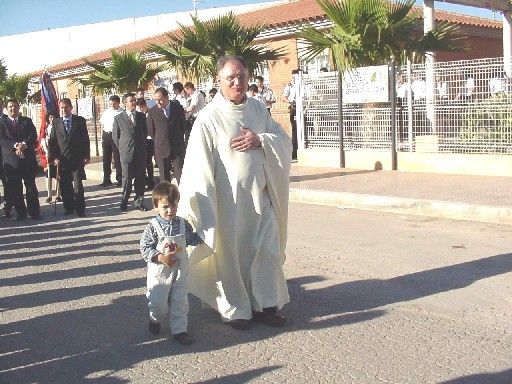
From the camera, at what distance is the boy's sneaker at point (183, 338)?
16.9ft

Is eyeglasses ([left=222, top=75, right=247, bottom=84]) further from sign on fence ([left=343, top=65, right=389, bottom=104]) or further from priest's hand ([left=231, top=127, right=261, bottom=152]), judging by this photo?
sign on fence ([left=343, top=65, right=389, bottom=104])

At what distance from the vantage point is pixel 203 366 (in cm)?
475

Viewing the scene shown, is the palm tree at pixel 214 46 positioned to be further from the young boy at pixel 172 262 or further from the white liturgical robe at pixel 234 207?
the young boy at pixel 172 262

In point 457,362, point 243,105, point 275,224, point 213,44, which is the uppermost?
point 213,44

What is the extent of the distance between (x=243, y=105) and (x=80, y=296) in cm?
241

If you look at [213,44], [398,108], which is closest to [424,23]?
[398,108]

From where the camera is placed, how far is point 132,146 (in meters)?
11.6

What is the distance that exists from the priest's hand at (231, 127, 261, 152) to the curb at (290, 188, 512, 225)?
5.11 metres

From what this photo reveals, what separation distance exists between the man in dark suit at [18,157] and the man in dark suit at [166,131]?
183cm

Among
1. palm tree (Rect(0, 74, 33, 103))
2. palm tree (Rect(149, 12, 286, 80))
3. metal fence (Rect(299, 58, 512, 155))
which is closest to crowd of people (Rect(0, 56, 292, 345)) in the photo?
metal fence (Rect(299, 58, 512, 155))

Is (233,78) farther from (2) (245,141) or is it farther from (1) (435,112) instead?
(1) (435,112)

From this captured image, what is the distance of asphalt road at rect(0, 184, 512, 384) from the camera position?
466cm

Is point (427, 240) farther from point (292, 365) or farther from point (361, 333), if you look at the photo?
point (292, 365)

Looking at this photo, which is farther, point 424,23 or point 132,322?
point 424,23
